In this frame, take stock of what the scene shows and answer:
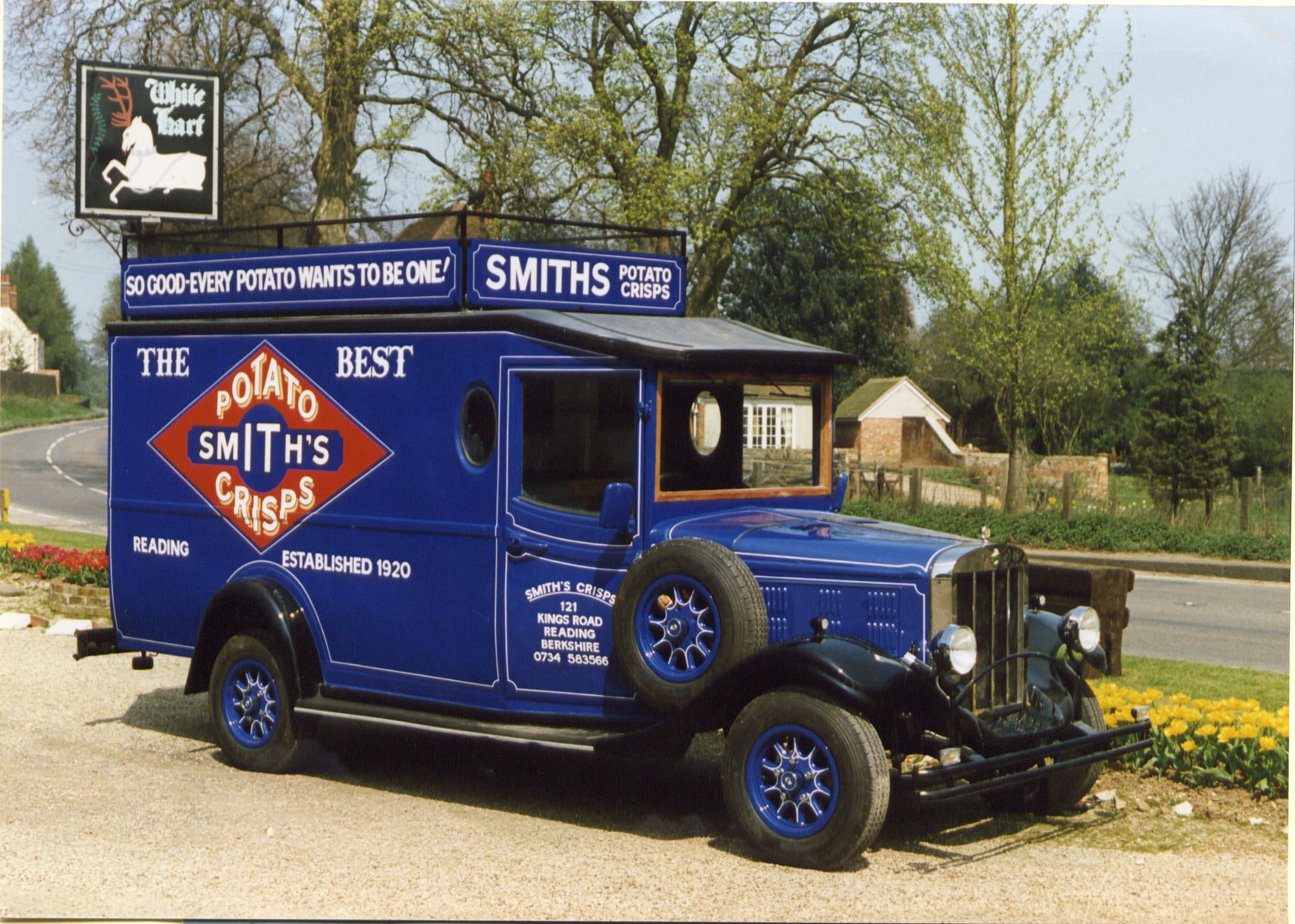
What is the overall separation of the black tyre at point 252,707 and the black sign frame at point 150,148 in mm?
5370

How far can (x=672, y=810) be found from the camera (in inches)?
298

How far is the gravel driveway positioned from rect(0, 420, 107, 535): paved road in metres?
16.9

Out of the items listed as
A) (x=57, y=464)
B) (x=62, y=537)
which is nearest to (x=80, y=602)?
(x=62, y=537)

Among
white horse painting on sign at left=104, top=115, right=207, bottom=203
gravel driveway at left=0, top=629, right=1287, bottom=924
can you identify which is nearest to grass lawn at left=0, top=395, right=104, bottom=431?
white horse painting on sign at left=104, top=115, right=207, bottom=203

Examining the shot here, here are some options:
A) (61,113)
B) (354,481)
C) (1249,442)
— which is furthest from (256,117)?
(1249,442)

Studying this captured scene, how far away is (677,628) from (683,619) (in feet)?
0.16

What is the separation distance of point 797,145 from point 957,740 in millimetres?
20474

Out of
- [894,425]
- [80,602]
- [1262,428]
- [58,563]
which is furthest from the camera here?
[894,425]

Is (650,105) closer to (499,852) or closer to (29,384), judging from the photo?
(499,852)

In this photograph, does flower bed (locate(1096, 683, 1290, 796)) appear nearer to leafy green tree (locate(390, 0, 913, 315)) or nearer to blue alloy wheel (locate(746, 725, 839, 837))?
blue alloy wheel (locate(746, 725, 839, 837))

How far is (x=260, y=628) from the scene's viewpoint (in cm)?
854

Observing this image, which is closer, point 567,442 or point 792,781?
point 792,781

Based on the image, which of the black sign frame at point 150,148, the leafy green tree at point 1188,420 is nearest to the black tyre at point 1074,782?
the black sign frame at point 150,148

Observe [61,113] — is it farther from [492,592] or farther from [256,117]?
[492,592]
